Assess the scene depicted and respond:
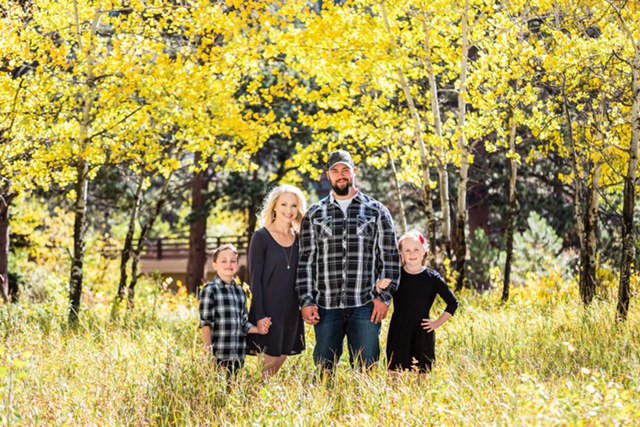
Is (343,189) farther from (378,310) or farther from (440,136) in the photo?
(440,136)

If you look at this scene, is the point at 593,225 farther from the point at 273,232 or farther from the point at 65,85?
the point at 65,85

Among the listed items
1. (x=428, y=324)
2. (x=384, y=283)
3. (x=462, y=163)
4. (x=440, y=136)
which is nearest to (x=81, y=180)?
(x=440, y=136)

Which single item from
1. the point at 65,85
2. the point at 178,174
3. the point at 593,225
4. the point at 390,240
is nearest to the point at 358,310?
the point at 390,240

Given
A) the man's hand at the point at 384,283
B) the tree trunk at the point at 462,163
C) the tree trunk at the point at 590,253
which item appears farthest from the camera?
the tree trunk at the point at 462,163

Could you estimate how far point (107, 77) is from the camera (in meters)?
9.52

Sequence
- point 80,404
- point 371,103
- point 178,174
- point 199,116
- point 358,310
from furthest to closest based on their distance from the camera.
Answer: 1. point 178,174
2. point 371,103
3. point 199,116
4. point 358,310
5. point 80,404

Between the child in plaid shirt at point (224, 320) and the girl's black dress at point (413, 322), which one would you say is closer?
the girl's black dress at point (413, 322)

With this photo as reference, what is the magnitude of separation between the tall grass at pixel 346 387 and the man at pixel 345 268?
0.82ft

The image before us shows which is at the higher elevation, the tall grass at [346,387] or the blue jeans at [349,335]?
the blue jeans at [349,335]

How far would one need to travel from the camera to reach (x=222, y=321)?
18.2ft

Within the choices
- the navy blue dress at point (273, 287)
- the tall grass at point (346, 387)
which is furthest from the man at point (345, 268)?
the tall grass at point (346, 387)

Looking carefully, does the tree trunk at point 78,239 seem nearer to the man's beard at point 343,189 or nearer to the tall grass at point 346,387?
the tall grass at point 346,387

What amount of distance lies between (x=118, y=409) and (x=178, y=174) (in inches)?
682

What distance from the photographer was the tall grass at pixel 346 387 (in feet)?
13.9
